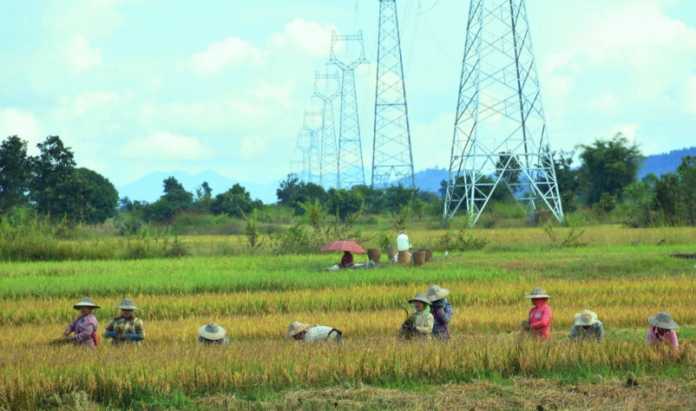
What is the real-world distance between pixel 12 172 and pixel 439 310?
45.0 meters

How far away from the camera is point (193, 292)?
20.5m

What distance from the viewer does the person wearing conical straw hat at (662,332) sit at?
11188 millimetres

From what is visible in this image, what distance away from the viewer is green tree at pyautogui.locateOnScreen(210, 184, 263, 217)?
215 ft

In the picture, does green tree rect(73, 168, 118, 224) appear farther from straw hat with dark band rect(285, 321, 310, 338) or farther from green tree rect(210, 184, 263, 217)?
straw hat with dark band rect(285, 321, 310, 338)

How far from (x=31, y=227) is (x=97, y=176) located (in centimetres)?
4262

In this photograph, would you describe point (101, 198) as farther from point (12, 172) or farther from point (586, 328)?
point (586, 328)

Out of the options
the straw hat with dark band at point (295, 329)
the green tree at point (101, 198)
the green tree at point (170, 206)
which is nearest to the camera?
the straw hat with dark band at point (295, 329)

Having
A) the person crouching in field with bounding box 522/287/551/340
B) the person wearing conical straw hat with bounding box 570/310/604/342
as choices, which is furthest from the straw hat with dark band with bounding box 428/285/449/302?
the person wearing conical straw hat with bounding box 570/310/604/342

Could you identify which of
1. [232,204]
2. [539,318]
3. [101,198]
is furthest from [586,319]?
[101,198]

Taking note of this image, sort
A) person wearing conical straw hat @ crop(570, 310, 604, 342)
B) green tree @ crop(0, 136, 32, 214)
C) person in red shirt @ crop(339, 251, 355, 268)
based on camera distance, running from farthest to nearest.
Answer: green tree @ crop(0, 136, 32, 214), person in red shirt @ crop(339, 251, 355, 268), person wearing conical straw hat @ crop(570, 310, 604, 342)

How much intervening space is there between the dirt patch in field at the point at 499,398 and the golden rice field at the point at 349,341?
0.09ft

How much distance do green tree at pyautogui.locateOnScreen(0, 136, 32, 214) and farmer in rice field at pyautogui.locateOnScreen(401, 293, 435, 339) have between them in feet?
145

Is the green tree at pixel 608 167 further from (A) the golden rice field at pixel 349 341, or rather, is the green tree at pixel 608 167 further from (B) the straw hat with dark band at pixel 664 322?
(B) the straw hat with dark band at pixel 664 322

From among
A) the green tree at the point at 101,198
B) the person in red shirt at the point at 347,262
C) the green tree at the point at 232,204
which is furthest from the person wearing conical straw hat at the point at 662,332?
the green tree at the point at 101,198
